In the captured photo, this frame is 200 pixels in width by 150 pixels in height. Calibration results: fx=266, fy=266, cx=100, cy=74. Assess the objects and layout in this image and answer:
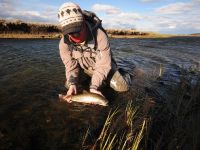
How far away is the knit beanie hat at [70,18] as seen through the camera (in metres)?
4.59

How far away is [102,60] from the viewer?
5574 mm

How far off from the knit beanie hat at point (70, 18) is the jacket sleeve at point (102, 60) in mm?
861

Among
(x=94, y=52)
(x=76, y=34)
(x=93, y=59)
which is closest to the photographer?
(x=76, y=34)

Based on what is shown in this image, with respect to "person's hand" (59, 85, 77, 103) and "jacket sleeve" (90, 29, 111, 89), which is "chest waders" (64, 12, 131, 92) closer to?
"jacket sleeve" (90, 29, 111, 89)

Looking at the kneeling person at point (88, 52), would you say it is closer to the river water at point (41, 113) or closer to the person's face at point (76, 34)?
the person's face at point (76, 34)

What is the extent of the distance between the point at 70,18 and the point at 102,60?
132 cm

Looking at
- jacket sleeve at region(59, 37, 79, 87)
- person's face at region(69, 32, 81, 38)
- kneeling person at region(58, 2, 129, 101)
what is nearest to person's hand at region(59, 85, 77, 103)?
kneeling person at region(58, 2, 129, 101)

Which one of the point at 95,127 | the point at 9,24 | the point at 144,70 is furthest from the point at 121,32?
the point at 95,127

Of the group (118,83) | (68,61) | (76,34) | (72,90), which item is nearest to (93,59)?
(68,61)

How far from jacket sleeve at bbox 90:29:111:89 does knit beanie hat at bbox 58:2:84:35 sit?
861 millimetres

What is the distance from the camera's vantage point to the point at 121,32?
3195 cm

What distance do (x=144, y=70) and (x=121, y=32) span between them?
77.1 ft

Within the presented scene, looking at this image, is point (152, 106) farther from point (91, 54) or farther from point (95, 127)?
point (91, 54)

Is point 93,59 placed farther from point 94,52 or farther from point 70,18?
point 70,18
